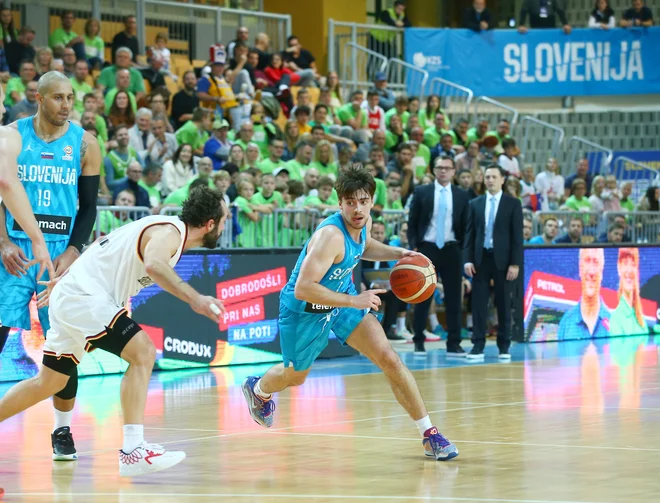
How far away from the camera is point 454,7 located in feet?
108

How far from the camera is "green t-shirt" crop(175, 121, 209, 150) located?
1870 cm

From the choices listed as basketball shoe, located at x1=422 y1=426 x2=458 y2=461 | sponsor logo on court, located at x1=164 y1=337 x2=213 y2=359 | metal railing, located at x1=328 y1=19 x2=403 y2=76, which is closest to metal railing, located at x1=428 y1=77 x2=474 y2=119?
metal railing, located at x1=328 y1=19 x2=403 y2=76

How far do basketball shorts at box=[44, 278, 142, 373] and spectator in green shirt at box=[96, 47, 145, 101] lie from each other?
1204 centimetres

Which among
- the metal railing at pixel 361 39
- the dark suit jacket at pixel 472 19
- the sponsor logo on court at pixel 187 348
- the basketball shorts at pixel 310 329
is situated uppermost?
the dark suit jacket at pixel 472 19

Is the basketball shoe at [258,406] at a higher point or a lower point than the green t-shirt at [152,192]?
lower

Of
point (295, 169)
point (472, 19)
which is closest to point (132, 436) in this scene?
point (295, 169)

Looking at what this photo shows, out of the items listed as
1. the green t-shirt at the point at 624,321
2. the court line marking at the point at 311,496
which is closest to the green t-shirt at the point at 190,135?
the green t-shirt at the point at 624,321

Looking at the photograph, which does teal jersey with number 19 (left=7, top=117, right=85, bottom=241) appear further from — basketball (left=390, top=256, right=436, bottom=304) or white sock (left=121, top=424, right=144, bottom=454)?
basketball (left=390, top=256, right=436, bottom=304)

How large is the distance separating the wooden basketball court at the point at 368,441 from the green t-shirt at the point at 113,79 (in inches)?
269

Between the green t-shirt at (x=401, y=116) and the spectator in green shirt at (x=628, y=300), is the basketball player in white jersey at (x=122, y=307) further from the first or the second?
the green t-shirt at (x=401, y=116)

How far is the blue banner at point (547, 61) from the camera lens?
90.0 ft

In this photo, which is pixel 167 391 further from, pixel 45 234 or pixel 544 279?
pixel 544 279

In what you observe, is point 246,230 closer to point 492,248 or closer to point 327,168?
point 492,248

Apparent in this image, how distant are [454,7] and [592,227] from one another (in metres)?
14.3
